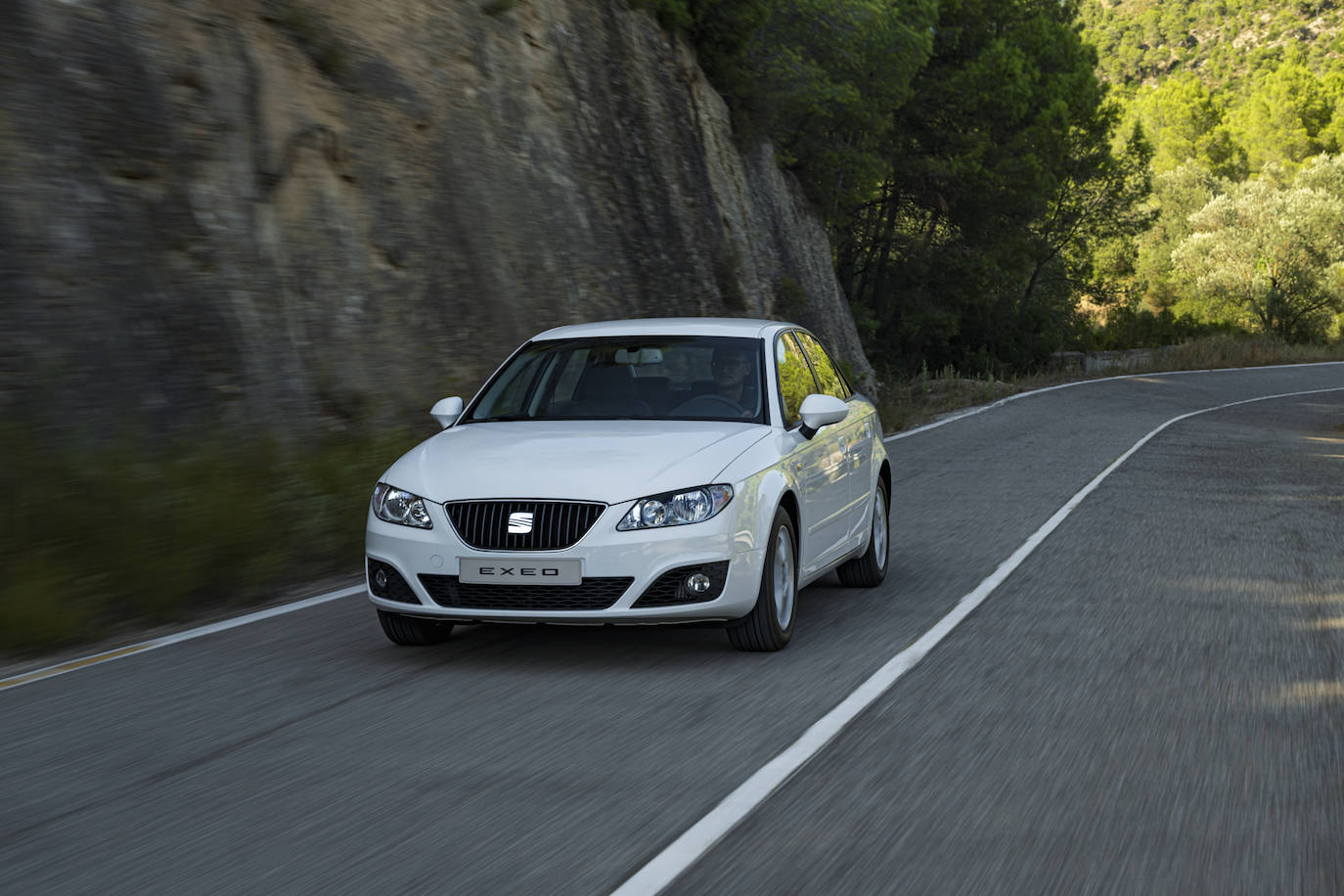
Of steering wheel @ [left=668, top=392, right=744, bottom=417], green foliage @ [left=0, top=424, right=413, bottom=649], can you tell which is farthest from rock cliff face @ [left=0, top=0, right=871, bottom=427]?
steering wheel @ [left=668, top=392, right=744, bottom=417]

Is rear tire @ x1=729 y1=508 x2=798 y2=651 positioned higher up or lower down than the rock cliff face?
lower down

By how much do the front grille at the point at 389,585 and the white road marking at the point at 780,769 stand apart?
81.5 inches

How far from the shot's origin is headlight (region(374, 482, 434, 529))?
698 centimetres

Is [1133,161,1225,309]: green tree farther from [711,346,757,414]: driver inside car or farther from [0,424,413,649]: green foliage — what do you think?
[711,346,757,414]: driver inside car

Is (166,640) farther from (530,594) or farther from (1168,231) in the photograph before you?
(1168,231)

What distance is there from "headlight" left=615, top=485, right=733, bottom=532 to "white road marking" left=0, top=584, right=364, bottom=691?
8.43 feet

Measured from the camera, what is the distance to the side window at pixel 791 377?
815 centimetres

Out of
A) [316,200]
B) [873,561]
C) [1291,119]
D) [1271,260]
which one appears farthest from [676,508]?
[1291,119]

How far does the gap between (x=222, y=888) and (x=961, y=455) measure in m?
15.9

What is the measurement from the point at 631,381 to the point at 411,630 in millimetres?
1819

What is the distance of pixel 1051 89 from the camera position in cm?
4812

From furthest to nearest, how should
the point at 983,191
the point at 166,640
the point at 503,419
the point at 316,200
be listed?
the point at 983,191, the point at 316,200, the point at 503,419, the point at 166,640

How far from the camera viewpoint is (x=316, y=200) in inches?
598

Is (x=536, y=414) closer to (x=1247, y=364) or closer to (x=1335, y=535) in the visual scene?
(x=1335, y=535)
